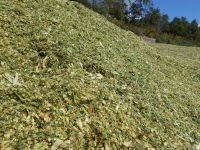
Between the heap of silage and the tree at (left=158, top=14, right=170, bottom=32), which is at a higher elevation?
the heap of silage

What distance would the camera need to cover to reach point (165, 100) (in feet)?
18.3

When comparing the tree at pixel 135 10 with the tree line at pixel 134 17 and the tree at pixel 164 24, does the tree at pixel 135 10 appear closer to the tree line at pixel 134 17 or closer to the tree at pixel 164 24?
the tree line at pixel 134 17

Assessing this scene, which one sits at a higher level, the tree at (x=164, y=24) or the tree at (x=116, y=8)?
the tree at (x=116, y=8)

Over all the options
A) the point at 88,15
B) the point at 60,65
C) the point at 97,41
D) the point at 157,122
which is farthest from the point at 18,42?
the point at 88,15

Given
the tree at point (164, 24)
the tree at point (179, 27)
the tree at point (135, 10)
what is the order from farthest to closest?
1. the tree at point (179, 27)
2. the tree at point (164, 24)
3. the tree at point (135, 10)

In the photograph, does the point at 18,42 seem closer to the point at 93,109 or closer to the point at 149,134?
the point at 93,109

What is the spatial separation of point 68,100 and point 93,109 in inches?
12.0

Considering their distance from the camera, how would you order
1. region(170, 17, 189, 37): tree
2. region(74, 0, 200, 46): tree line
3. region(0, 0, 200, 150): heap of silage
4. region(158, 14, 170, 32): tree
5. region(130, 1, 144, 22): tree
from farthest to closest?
region(170, 17, 189, 37): tree → region(158, 14, 170, 32): tree → region(130, 1, 144, 22): tree → region(74, 0, 200, 46): tree line → region(0, 0, 200, 150): heap of silage

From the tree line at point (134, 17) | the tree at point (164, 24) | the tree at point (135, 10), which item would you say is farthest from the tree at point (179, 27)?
the tree at point (135, 10)

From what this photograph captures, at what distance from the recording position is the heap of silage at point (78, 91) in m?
3.80

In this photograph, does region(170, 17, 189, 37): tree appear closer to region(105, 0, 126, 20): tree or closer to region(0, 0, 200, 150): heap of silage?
region(105, 0, 126, 20): tree

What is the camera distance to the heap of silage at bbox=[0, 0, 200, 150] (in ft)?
12.5

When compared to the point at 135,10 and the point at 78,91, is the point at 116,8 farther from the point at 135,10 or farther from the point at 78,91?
the point at 78,91

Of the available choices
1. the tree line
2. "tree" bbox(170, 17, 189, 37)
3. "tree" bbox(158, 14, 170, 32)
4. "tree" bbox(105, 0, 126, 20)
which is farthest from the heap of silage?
"tree" bbox(170, 17, 189, 37)
